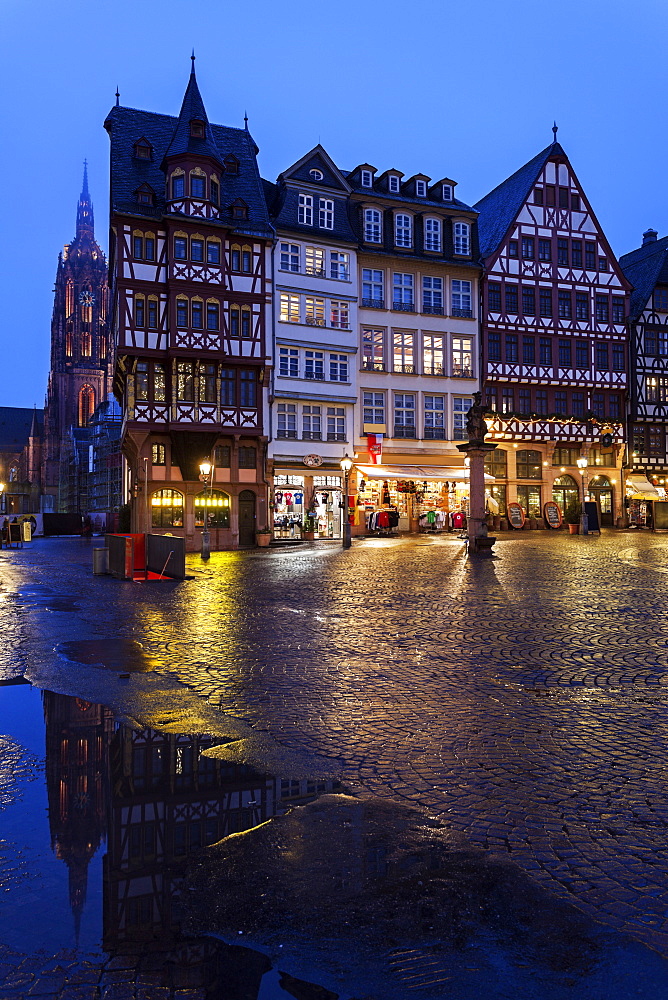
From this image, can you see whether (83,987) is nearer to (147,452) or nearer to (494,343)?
(147,452)

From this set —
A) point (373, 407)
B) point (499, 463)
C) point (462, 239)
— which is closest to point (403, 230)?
point (462, 239)

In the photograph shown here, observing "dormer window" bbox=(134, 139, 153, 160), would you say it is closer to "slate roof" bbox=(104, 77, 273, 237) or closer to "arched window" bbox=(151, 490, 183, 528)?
"slate roof" bbox=(104, 77, 273, 237)

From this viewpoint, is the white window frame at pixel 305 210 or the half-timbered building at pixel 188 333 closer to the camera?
the half-timbered building at pixel 188 333

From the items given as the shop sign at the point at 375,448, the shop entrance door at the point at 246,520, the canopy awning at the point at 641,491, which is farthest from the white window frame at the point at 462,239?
the shop entrance door at the point at 246,520

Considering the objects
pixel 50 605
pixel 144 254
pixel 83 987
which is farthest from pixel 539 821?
pixel 144 254

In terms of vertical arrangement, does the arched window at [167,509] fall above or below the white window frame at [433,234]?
below

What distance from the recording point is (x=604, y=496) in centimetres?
4544

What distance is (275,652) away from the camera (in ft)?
26.4

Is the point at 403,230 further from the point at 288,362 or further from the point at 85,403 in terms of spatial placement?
the point at 85,403

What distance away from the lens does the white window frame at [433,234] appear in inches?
1660

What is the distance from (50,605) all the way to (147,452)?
70.9ft

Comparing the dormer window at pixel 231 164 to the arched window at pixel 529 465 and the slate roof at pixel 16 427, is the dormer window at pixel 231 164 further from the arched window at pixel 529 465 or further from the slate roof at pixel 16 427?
the slate roof at pixel 16 427

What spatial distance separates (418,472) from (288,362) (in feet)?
30.5

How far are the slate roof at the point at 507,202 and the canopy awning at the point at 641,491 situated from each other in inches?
674
